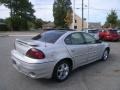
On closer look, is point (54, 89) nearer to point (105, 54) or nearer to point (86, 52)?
point (86, 52)

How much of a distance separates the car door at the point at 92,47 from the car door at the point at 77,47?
267mm

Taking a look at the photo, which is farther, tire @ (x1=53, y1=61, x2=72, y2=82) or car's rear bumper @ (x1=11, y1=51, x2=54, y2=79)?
tire @ (x1=53, y1=61, x2=72, y2=82)

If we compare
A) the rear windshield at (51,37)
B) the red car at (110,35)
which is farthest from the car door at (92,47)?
the red car at (110,35)

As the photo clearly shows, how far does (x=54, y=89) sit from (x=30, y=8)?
55708 millimetres

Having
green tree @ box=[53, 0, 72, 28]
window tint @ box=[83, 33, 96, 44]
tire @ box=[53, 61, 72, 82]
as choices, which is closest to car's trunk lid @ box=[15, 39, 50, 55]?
tire @ box=[53, 61, 72, 82]

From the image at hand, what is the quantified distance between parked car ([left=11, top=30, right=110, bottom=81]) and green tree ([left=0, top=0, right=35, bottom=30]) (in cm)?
4763

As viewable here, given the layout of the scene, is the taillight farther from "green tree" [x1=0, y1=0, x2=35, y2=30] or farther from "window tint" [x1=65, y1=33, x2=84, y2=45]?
"green tree" [x1=0, y1=0, x2=35, y2=30]

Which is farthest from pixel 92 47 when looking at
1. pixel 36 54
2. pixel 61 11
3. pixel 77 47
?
pixel 61 11

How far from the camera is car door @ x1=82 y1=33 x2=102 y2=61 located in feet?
21.0

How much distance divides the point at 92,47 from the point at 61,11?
5705 cm

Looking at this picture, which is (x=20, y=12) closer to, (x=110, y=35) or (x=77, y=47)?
(x=110, y=35)

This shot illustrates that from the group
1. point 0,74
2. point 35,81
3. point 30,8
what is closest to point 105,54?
point 35,81

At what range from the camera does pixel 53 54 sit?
4883 millimetres

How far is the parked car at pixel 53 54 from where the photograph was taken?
15.4ft
